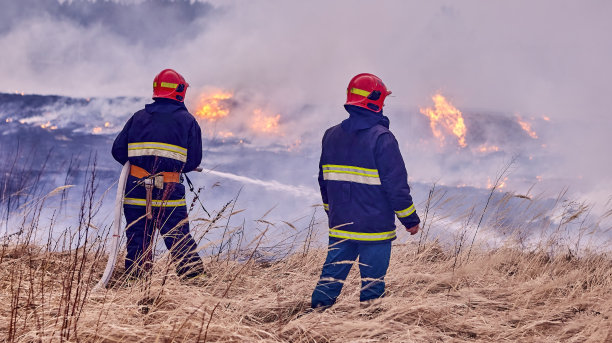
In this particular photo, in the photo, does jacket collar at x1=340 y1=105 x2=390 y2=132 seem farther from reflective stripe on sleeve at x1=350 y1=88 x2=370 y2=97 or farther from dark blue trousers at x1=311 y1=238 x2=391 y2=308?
dark blue trousers at x1=311 y1=238 x2=391 y2=308

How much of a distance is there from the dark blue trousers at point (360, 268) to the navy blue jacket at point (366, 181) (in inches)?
3.7

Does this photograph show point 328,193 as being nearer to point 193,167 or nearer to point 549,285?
point 193,167

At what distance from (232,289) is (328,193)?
122cm

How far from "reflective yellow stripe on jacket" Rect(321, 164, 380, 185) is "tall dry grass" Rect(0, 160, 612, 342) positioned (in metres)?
0.68

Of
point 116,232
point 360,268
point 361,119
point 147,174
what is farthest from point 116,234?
point 361,119

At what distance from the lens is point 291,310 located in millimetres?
4031

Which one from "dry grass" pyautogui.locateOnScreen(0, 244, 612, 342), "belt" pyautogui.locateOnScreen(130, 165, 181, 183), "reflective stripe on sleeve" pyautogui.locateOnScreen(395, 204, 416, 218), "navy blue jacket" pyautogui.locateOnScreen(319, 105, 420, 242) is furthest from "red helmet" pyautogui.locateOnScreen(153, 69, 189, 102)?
"reflective stripe on sleeve" pyautogui.locateOnScreen(395, 204, 416, 218)

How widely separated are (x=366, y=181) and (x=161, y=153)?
83.4 inches

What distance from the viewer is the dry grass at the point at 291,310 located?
294 centimetres

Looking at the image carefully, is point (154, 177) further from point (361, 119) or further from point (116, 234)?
point (361, 119)

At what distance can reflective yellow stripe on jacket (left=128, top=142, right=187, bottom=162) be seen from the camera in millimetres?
4879

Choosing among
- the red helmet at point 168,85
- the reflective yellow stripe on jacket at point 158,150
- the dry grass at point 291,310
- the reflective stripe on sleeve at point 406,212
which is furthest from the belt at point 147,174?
the reflective stripe on sleeve at point 406,212

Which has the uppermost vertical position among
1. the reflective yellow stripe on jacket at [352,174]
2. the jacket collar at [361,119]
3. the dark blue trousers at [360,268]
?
the jacket collar at [361,119]

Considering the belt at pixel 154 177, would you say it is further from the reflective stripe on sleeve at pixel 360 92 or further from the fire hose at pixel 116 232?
the reflective stripe on sleeve at pixel 360 92
